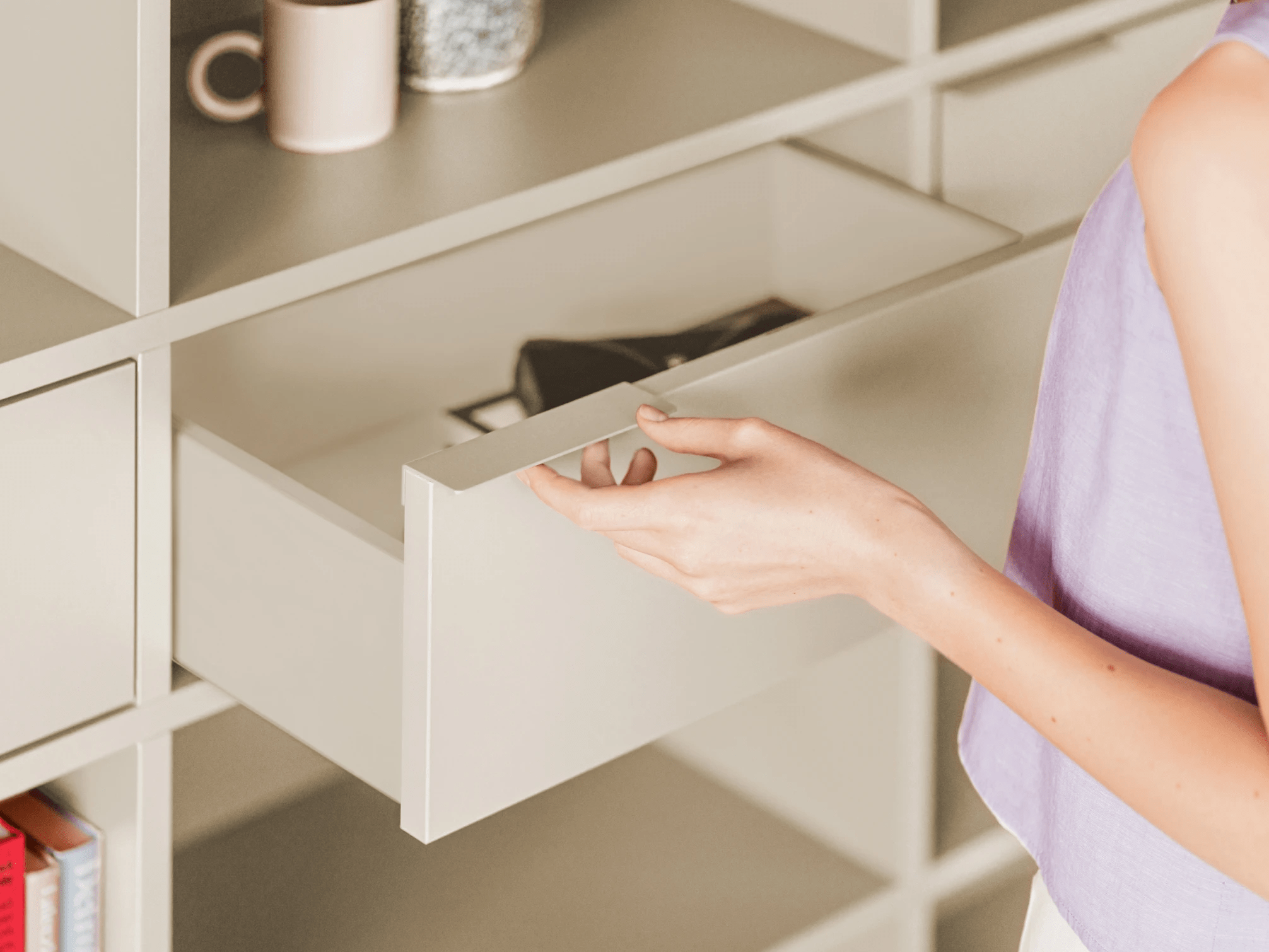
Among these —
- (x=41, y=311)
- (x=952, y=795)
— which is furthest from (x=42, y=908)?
(x=952, y=795)

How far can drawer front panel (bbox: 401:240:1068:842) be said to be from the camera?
0.77 metres

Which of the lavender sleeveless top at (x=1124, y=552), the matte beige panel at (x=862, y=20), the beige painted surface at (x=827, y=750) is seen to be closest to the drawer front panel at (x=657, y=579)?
the lavender sleeveless top at (x=1124, y=552)

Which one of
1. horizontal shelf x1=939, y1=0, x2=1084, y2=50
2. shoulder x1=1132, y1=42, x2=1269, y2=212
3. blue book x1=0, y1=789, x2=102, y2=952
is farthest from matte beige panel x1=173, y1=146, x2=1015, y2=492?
shoulder x1=1132, y1=42, x2=1269, y2=212

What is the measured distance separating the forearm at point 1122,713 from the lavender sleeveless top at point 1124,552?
75mm

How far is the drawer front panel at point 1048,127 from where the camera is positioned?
136 cm

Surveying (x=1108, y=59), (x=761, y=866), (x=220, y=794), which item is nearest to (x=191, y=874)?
(x=220, y=794)

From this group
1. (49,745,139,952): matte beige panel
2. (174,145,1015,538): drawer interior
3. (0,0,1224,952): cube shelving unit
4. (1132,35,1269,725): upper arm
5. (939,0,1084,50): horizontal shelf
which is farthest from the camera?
(939,0,1084,50): horizontal shelf

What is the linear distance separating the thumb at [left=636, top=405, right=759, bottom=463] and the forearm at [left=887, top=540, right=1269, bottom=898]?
0.10 meters

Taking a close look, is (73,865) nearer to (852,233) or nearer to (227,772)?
(227,772)

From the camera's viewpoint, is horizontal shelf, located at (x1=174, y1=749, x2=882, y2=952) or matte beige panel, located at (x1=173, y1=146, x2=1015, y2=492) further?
horizontal shelf, located at (x1=174, y1=749, x2=882, y2=952)

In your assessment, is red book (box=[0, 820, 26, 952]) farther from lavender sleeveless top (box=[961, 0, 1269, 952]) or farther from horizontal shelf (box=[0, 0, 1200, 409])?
lavender sleeveless top (box=[961, 0, 1269, 952])

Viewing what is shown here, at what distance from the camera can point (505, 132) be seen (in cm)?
103

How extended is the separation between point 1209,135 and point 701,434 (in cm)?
27

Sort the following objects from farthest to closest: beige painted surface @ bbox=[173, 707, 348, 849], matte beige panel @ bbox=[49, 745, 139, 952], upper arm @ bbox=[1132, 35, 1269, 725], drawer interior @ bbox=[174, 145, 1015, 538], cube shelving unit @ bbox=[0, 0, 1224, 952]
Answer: beige painted surface @ bbox=[173, 707, 348, 849]
drawer interior @ bbox=[174, 145, 1015, 538]
matte beige panel @ bbox=[49, 745, 139, 952]
cube shelving unit @ bbox=[0, 0, 1224, 952]
upper arm @ bbox=[1132, 35, 1269, 725]
